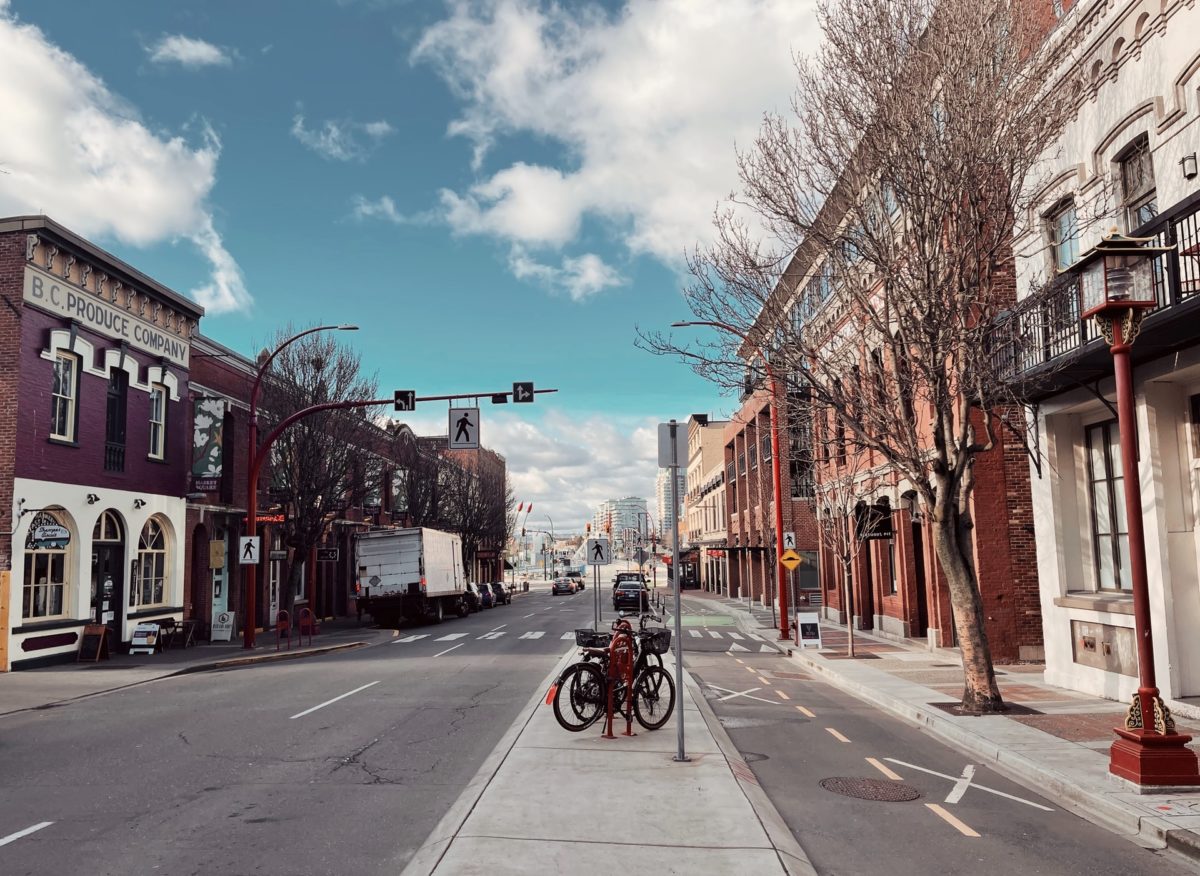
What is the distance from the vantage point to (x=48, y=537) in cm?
1988

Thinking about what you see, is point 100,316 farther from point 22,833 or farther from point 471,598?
point 471,598

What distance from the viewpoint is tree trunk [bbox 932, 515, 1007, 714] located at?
12.3 meters

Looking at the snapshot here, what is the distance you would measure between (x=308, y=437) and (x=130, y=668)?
38.6 ft

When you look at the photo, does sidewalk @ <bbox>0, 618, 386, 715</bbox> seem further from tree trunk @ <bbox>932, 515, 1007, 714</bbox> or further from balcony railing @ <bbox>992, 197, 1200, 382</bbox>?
balcony railing @ <bbox>992, 197, 1200, 382</bbox>

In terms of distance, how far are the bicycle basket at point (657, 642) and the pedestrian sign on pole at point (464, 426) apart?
11.9 meters

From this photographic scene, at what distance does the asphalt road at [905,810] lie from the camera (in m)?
6.44

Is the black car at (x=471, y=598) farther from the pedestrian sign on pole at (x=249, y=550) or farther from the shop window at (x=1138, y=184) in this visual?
the shop window at (x=1138, y=184)

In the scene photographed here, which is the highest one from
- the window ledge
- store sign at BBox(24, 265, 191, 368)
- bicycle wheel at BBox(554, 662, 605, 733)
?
store sign at BBox(24, 265, 191, 368)

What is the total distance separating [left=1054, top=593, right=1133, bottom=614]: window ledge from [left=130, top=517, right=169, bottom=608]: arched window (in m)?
22.7

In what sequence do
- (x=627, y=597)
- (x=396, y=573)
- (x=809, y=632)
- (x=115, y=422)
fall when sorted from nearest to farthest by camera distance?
(x=809, y=632) < (x=115, y=422) < (x=396, y=573) < (x=627, y=597)

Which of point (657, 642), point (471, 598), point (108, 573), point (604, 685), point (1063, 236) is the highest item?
point (1063, 236)

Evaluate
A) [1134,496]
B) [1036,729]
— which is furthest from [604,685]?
[1134,496]

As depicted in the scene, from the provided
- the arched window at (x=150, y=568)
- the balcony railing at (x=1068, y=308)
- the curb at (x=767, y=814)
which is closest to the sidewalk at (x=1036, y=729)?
the curb at (x=767, y=814)

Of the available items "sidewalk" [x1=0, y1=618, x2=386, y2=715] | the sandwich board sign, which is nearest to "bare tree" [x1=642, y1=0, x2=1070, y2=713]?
the sandwich board sign
